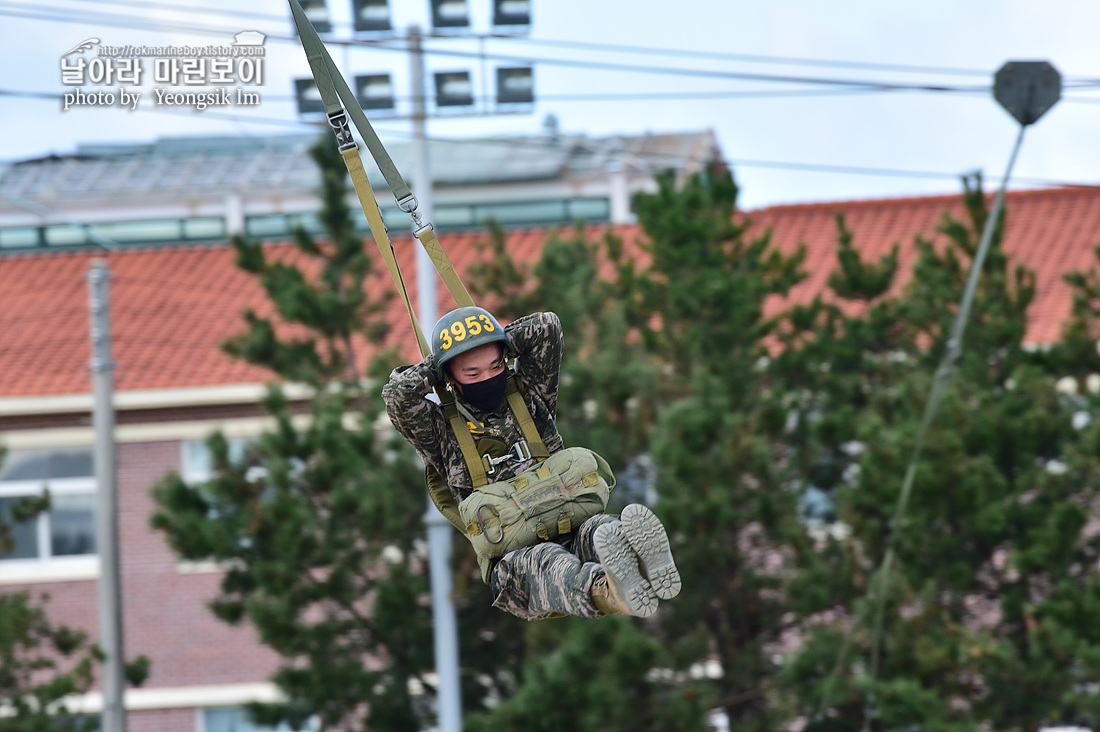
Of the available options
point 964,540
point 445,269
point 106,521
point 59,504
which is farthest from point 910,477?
Answer: point 59,504

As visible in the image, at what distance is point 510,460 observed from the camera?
19.8ft

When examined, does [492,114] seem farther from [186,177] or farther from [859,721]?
[186,177]

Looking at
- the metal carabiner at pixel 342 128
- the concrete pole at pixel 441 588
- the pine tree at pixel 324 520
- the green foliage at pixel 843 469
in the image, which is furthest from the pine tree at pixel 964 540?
the metal carabiner at pixel 342 128

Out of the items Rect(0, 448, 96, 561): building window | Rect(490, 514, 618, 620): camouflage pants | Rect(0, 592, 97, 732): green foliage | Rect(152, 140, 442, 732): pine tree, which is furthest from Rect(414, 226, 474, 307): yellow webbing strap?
Rect(0, 448, 96, 561): building window

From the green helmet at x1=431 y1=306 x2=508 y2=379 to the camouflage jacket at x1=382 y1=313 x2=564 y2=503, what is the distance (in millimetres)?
73

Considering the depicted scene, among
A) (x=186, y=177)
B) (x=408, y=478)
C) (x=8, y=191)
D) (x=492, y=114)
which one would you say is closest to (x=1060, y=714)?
(x=408, y=478)

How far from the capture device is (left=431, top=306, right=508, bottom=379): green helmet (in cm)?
562

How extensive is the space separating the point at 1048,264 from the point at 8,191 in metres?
21.4

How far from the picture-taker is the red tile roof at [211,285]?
1808 centimetres

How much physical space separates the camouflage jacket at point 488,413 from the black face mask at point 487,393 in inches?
1.4

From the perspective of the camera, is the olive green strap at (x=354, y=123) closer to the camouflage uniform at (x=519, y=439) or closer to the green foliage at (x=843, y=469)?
the camouflage uniform at (x=519, y=439)

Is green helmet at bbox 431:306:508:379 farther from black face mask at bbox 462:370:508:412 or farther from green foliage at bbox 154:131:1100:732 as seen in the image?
green foliage at bbox 154:131:1100:732

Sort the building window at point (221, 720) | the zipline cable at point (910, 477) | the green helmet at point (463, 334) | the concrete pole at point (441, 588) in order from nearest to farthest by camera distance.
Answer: the green helmet at point (463, 334)
the zipline cable at point (910, 477)
the concrete pole at point (441, 588)
the building window at point (221, 720)

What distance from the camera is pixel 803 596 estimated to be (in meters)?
11.5
